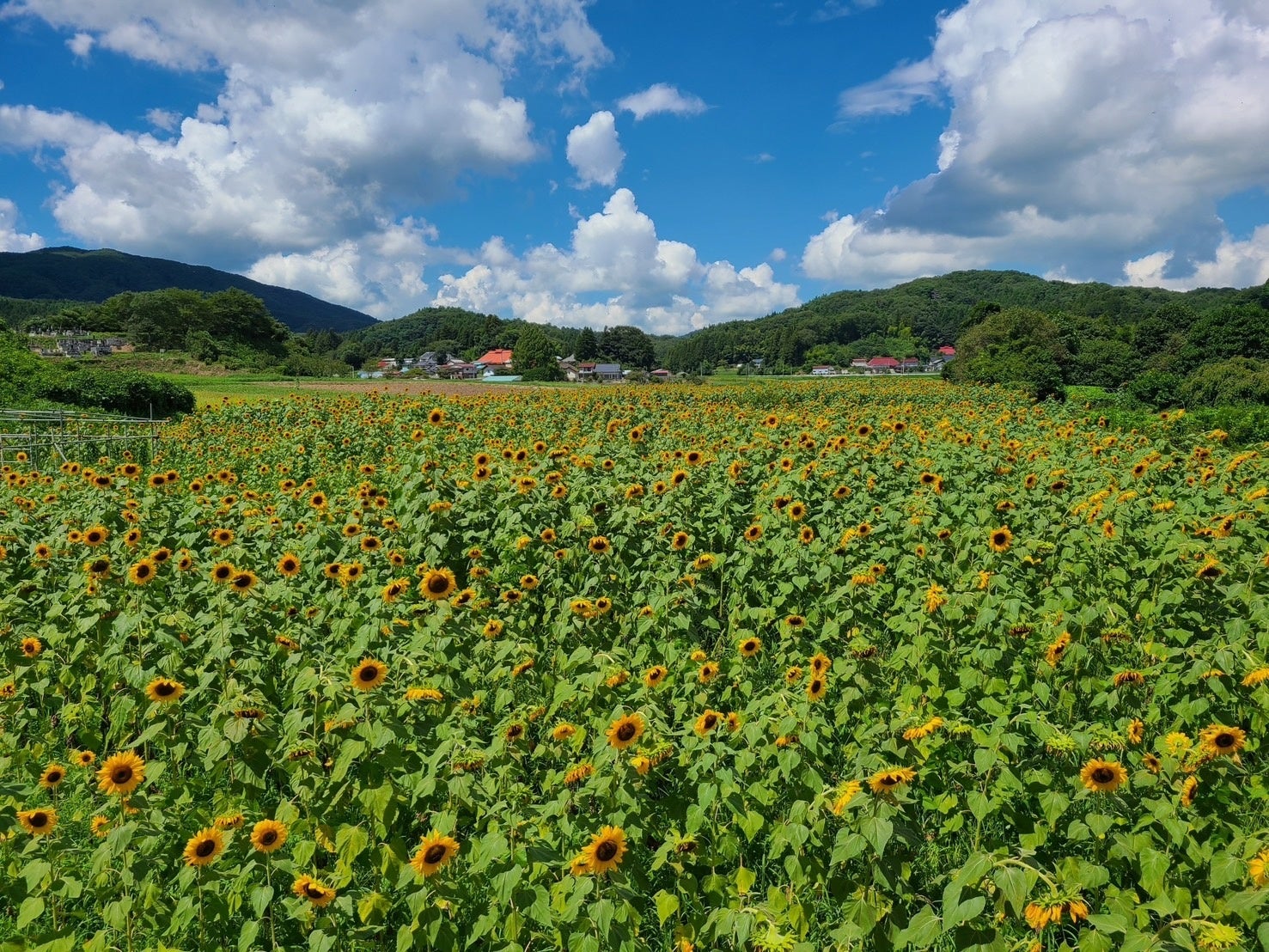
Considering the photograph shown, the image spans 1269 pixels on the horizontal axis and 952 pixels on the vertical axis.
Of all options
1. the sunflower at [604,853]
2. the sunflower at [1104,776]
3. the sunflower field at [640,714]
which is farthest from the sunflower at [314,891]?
the sunflower at [1104,776]

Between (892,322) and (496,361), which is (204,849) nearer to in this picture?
Answer: (496,361)

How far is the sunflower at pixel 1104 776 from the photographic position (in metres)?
2.42

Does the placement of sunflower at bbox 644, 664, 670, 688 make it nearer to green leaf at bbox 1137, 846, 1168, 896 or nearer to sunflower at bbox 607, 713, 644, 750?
sunflower at bbox 607, 713, 644, 750

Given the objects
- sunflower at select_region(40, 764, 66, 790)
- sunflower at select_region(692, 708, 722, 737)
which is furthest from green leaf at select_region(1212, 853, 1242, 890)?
sunflower at select_region(40, 764, 66, 790)

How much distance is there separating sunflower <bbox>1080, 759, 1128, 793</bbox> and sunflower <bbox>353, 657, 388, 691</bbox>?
265 centimetres

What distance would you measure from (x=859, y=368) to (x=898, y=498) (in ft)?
497

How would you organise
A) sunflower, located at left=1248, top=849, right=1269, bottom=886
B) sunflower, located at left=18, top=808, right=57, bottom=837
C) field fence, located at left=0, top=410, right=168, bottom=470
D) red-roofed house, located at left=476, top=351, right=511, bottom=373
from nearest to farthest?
1. sunflower, located at left=1248, top=849, right=1269, bottom=886
2. sunflower, located at left=18, top=808, right=57, bottom=837
3. field fence, located at left=0, top=410, right=168, bottom=470
4. red-roofed house, located at left=476, top=351, right=511, bottom=373

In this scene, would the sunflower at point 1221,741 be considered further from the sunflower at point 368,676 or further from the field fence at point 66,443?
the field fence at point 66,443

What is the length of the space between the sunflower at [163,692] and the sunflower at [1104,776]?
11.6 ft

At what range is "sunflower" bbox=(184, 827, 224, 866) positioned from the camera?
2348 millimetres

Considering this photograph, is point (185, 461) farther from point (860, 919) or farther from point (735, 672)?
point (860, 919)

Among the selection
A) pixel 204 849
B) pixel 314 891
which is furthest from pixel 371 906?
pixel 204 849

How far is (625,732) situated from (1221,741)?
2.18 metres

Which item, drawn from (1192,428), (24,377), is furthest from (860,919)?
(24,377)
